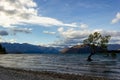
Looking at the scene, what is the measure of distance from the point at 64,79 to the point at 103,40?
2901 inches

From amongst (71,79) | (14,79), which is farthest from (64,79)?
(14,79)

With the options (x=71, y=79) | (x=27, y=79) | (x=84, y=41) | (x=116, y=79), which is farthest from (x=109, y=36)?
(x=27, y=79)

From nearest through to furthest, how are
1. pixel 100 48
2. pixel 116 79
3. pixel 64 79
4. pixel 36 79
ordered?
pixel 36 79, pixel 64 79, pixel 116 79, pixel 100 48

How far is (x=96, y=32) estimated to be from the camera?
380 feet

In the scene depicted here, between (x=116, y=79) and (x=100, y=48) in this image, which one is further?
(x=100, y=48)

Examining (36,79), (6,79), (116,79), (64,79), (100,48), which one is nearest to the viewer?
(6,79)

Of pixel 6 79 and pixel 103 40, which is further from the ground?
pixel 103 40

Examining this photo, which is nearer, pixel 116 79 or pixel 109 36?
pixel 116 79

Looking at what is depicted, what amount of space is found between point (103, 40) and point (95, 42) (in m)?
3.89

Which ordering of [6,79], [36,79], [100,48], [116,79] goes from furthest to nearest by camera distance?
[100,48]
[116,79]
[36,79]
[6,79]

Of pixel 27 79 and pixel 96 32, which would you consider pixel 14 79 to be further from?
pixel 96 32

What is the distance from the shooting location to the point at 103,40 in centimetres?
11325

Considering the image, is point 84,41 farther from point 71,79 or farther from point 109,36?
point 71,79

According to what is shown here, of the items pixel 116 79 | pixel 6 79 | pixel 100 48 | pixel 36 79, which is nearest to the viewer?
pixel 6 79
